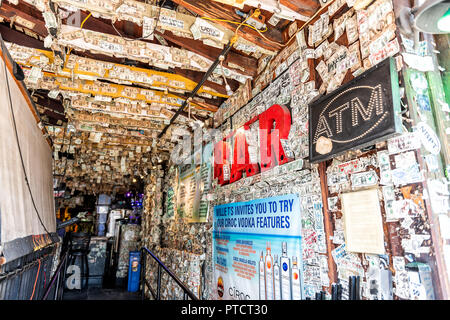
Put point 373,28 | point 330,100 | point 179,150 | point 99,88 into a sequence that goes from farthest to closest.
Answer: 1. point 179,150
2. point 99,88
3. point 330,100
4. point 373,28

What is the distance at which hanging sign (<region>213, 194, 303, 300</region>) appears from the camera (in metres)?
2.30

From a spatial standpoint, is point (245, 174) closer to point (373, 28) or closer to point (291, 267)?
point (291, 267)

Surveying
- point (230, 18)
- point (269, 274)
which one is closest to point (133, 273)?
point (269, 274)

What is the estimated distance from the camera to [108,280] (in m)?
9.12

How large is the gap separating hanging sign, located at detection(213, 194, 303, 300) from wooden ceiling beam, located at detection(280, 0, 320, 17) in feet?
4.90

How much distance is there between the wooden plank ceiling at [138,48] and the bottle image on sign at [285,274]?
191cm

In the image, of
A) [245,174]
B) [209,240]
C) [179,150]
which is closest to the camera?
[245,174]

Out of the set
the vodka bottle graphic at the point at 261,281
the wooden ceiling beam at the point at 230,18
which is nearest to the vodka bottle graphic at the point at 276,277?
the vodka bottle graphic at the point at 261,281

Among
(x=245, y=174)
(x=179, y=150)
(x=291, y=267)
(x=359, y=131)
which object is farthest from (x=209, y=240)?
(x=359, y=131)

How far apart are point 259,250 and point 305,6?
2.17 metres

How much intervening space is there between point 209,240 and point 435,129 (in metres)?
3.07

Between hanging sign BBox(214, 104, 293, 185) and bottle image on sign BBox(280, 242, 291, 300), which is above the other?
hanging sign BBox(214, 104, 293, 185)

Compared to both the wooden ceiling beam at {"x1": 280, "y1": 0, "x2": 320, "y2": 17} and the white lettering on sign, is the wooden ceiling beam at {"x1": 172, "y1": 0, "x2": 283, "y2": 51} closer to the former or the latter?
the wooden ceiling beam at {"x1": 280, "y1": 0, "x2": 320, "y2": 17}

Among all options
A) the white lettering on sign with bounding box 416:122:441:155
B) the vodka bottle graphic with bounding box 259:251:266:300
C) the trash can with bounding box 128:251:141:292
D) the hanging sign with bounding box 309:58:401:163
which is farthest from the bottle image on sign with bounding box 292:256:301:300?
the trash can with bounding box 128:251:141:292
